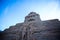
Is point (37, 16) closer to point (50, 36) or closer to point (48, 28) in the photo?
point (48, 28)

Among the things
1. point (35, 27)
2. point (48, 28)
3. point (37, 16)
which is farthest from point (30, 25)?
point (48, 28)

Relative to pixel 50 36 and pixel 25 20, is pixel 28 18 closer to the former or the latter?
pixel 25 20

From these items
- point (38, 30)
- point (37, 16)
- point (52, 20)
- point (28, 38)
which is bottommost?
point (28, 38)

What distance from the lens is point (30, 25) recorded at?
14.6 m

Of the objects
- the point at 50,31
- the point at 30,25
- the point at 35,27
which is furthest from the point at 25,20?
the point at 50,31

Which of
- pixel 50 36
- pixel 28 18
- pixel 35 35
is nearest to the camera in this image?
pixel 50 36

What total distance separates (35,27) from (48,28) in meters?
1.98

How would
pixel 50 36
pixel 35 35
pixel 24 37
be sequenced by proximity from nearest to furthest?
1. pixel 50 36
2. pixel 35 35
3. pixel 24 37

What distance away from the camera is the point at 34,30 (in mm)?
13789

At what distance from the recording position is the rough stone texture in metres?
12.6

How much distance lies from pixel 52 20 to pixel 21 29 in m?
5.05

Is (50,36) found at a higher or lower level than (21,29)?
lower

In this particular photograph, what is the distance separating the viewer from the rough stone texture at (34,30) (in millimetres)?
12625

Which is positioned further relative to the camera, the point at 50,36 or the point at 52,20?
the point at 52,20
